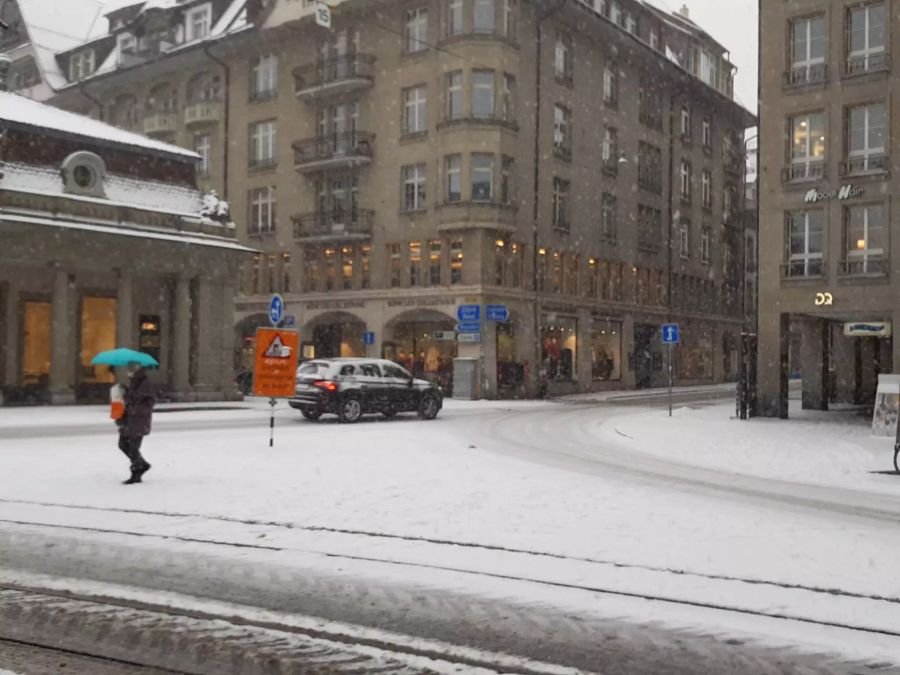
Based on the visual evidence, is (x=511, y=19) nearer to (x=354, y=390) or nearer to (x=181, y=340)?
(x=181, y=340)

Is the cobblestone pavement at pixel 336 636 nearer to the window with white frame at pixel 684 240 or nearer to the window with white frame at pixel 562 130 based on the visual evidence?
the window with white frame at pixel 562 130

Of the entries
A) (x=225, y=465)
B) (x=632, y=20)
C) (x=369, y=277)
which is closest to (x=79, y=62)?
(x=369, y=277)

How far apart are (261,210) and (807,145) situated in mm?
29072

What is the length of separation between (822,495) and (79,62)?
5677 centimetres

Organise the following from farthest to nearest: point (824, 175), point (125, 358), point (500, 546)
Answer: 1. point (824, 175)
2. point (125, 358)
3. point (500, 546)

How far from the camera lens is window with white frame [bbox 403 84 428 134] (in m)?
42.5

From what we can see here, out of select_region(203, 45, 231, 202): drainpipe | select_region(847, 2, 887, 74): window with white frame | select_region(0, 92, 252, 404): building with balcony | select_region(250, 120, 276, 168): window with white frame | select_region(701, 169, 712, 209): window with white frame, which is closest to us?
select_region(847, 2, 887, 74): window with white frame

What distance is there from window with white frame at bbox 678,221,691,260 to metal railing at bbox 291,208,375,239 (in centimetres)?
2026

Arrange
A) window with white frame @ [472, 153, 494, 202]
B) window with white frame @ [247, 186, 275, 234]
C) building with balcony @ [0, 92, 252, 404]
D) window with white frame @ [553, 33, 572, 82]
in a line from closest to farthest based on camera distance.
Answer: building with balcony @ [0, 92, 252, 404] → window with white frame @ [472, 153, 494, 202] → window with white frame @ [553, 33, 572, 82] → window with white frame @ [247, 186, 275, 234]

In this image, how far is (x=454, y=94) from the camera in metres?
40.9

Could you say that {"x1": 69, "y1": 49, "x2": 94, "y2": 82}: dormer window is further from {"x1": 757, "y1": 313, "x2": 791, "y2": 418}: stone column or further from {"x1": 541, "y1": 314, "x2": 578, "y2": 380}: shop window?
{"x1": 757, "y1": 313, "x2": 791, "y2": 418}: stone column

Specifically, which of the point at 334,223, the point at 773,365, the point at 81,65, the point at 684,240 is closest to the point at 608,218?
the point at 684,240

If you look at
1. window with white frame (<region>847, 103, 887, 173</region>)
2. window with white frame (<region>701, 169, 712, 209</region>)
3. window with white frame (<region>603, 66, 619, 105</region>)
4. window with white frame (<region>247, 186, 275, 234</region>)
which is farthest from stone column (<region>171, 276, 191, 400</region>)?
window with white frame (<region>701, 169, 712, 209</region>)

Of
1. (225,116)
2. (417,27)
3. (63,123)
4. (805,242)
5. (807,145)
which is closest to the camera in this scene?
(805,242)
